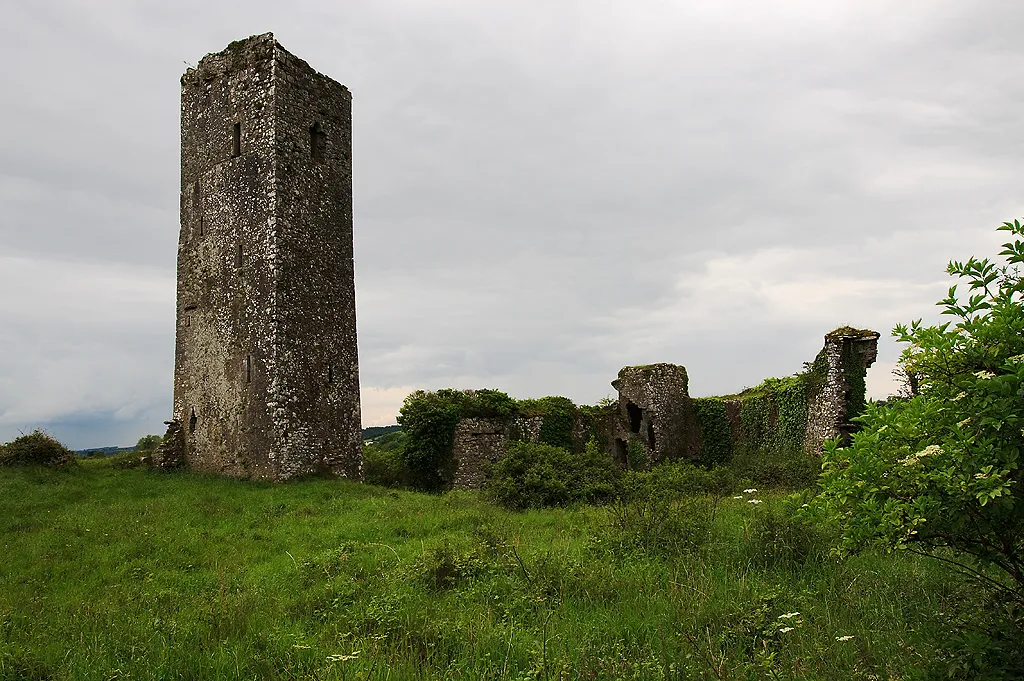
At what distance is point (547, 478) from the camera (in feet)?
55.2

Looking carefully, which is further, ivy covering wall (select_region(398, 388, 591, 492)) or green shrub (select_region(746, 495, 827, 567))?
ivy covering wall (select_region(398, 388, 591, 492))

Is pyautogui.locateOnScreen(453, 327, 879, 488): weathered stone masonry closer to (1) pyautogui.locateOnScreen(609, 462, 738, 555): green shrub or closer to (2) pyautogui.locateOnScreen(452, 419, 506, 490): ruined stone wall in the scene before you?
(2) pyautogui.locateOnScreen(452, 419, 506, 490): ruined stone wall

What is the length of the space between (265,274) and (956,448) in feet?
57.4

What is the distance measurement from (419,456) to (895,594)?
654 inches

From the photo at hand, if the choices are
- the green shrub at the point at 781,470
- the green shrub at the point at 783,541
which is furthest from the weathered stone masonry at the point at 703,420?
the green shrub at the point at 783,541

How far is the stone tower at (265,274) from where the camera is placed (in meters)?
18.6

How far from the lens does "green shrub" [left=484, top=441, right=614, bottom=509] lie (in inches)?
640

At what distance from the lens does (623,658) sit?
585cm

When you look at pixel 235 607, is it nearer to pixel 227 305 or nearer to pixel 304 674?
pixel 304 674

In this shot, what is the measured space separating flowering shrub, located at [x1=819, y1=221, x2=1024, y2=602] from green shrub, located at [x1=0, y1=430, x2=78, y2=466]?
Result: 1947cm

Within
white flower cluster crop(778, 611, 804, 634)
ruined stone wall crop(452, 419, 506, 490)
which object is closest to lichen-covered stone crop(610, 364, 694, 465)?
ruined stone wall crop(452, 419, 506, 490)

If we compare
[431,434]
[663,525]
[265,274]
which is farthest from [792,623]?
[431,434]

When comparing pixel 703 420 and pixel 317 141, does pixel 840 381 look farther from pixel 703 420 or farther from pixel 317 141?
pixel 317 141

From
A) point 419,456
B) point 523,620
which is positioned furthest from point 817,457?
point 523,620
